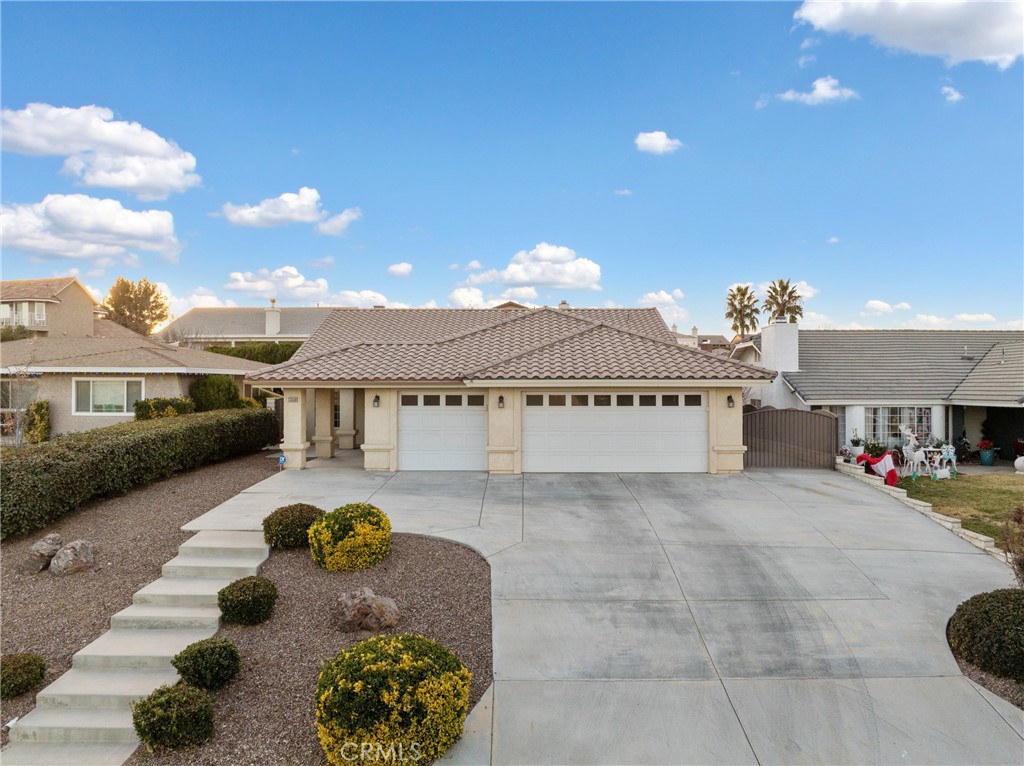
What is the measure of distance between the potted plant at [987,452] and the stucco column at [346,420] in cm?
2225

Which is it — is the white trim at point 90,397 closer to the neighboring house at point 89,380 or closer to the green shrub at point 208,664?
the neighboring house at point 89,380

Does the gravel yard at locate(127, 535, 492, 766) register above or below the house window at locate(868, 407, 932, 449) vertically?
below

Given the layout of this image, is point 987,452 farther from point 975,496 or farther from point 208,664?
point 208,664

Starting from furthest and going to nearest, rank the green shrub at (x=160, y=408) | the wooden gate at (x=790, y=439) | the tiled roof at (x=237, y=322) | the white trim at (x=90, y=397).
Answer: the tiled roof at (x=237, y=322) → the white trim at (x=90, y=397) → the green shrub at (x=160, y=408) → the wooden gate at (x=790, y=439)

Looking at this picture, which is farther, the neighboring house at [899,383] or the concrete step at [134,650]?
the neighboring house at [899,383]

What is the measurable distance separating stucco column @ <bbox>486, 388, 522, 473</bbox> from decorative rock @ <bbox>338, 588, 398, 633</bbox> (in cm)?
779

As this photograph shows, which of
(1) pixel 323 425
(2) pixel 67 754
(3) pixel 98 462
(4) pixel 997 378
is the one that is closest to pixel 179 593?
(2) pixel 67 754

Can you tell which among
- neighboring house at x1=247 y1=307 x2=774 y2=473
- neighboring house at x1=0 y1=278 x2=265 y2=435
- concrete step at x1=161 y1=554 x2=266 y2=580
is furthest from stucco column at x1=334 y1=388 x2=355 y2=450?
concrete step at x1=161 y1=554 x2=266 y2=580

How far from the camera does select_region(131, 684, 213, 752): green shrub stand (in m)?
4.79

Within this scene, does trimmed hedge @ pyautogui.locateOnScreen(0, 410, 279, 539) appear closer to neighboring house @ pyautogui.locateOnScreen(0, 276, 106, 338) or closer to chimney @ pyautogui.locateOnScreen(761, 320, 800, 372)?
chimney @ pyautogui.locateOnScreen(761, 320, 800, 372)

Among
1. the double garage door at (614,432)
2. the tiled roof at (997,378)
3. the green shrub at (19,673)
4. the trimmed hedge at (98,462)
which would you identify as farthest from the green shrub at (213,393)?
the tiled roof at (997,378)

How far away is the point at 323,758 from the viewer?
4.68m

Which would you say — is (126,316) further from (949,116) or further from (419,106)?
(949,116)

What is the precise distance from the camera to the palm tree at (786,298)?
43969 mm
